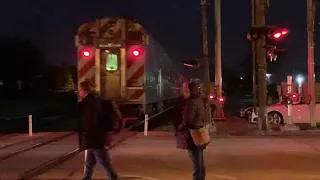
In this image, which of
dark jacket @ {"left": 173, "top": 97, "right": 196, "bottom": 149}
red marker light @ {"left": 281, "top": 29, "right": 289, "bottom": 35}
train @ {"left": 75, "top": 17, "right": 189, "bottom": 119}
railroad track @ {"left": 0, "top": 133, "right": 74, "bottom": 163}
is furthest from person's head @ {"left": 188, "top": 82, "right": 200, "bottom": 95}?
train @ {"left": 75, "top": 17, "right": 189, "bottom": 119}

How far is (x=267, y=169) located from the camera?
13.1 meters

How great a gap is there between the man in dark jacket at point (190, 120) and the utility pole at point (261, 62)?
11.8 metres

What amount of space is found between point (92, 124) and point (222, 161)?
539cm

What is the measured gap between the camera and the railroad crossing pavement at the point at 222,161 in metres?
12.3

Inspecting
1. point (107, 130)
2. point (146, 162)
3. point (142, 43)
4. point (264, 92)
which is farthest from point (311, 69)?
point (107, 130)

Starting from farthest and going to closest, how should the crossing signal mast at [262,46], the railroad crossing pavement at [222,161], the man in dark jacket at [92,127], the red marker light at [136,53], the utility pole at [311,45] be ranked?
the utility pole at [311,45] < the red marker light at [136,53] < the crossing signal mast at [262,46] < the railroad crossing pavement at [222,161] < the man in dark jacket at [92,127]

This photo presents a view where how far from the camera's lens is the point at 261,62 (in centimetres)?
2189

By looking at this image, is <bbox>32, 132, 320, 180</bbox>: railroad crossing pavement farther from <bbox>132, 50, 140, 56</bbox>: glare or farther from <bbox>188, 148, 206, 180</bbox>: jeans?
<bbox>132, 50, 140, 56</bbox>: glare

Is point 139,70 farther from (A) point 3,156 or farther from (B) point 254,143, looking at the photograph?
(A) point 3,156

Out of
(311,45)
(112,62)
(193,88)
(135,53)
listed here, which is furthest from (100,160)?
(311,45)

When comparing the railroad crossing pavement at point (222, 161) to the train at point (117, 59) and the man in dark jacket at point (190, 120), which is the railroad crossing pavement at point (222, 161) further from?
the train at point (117, 59)

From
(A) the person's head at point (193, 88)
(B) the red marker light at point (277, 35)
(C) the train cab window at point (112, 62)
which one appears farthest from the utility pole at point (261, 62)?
(A) the person's head at point (193, 88)

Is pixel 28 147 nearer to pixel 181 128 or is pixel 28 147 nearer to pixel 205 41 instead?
pixel 181 128

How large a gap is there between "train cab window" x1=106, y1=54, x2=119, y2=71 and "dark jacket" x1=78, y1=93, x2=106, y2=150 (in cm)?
1473
